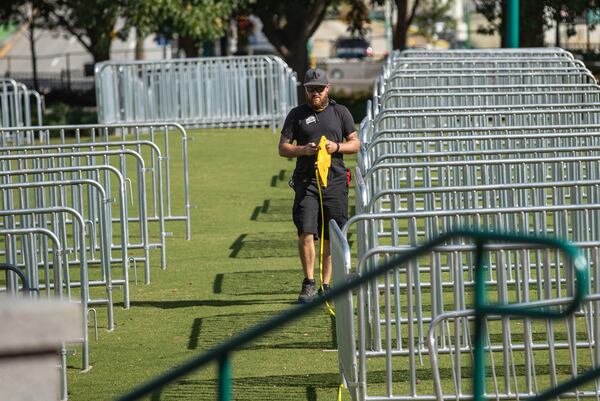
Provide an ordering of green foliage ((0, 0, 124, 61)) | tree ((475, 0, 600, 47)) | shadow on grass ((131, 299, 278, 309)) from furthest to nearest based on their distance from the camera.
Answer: tree ((475, 0, 600, 47))
green foliage ((0, 0, 124, 61))
shadow on grass ((131, 299, 278, 309))

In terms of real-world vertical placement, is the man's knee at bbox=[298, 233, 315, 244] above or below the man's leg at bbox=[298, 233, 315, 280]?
above

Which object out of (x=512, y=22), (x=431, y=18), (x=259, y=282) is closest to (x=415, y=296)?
(x=259, y=282)

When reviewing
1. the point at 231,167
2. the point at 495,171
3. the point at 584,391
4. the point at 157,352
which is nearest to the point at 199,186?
the point at 231,167

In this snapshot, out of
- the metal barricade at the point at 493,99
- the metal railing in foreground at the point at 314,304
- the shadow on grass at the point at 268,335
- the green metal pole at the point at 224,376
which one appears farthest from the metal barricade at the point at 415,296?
the metal barricade at the point at 493,99

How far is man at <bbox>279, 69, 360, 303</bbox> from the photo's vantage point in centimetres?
1044

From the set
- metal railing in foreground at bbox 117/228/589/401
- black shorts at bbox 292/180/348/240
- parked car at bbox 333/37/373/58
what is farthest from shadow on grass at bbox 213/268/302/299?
parked car at bbox 333/37/373/58

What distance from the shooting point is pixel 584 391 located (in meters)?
7.04

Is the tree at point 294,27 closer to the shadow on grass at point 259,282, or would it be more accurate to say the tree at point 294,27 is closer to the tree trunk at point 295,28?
the tree trunk at point 295,28

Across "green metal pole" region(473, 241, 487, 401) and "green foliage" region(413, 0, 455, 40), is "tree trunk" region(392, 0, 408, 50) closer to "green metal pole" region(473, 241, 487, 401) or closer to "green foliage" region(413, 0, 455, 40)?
"green foliage" region(413, 0, 455, 40)

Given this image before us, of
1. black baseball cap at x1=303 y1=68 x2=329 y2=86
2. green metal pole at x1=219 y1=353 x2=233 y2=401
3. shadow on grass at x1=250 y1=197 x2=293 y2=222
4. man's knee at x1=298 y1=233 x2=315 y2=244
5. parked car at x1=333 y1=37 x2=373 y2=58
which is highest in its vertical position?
black baseball cap at x1=303 y1=68 x2=329 y2=86

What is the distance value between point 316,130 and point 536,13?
22.4 meters

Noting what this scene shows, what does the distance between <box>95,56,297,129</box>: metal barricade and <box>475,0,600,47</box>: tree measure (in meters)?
8.98

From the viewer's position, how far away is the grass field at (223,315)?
831 centimetres

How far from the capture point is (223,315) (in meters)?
10.4
